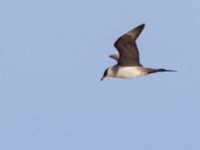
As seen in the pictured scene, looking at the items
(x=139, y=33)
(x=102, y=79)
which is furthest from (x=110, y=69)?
(x=139, y=33)

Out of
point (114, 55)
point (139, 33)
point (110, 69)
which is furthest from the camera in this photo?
point (114, 55)

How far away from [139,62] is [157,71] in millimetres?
713

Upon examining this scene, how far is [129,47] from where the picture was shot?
22.3 metres

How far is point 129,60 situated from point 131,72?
1.21ft

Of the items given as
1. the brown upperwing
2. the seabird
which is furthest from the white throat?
the brown upperwing

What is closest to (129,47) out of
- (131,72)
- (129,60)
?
(129,60)

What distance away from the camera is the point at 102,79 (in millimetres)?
24609

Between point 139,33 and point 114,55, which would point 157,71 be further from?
point 114,55

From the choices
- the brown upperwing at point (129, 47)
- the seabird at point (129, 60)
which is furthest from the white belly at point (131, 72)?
the brown upperwing at point (129, 47)

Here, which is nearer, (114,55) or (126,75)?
(126,75)

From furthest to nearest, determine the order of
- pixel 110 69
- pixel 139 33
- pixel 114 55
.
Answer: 1. pixel 114 55
2. pixel 110 69
3. pixel 139 33

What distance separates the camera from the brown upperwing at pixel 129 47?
21922 mm

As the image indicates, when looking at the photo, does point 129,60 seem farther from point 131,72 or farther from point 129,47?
point 129,47

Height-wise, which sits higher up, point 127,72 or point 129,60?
point 129,60
